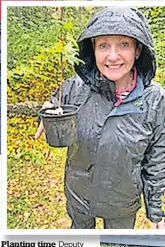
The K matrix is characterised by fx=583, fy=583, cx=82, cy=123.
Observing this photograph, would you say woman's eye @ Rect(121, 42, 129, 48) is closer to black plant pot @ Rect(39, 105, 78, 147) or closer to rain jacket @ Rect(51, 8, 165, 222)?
rain jacket @ Rect(51, 8, 165, 222)

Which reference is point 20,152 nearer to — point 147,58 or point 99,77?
point 99,77

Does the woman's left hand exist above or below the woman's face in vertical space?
below

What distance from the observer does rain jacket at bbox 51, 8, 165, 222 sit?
1431mm

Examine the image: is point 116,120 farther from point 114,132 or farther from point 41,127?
point 41,127

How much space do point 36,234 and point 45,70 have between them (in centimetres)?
42

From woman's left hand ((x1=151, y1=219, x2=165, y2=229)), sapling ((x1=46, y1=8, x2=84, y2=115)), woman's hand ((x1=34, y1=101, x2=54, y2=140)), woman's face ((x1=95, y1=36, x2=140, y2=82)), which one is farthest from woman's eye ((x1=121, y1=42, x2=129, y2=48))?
woman's left hand ((x1=151, y1=219, x2=165, y2=229))

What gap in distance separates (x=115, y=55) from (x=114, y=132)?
0.19m

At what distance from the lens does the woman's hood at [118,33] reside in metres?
1.38

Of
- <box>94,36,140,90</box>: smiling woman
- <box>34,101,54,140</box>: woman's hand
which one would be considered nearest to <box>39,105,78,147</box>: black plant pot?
<box>34,101,54,140</box>: woman's hand

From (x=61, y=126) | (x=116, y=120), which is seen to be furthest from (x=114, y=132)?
(x=61, y=126)

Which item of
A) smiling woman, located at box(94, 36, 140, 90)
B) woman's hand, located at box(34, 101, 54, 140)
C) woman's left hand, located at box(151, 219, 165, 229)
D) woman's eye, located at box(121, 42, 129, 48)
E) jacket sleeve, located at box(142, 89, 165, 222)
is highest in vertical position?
woman's eye, located at box(121, 42, 129, 48)

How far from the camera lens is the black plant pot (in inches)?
54.6

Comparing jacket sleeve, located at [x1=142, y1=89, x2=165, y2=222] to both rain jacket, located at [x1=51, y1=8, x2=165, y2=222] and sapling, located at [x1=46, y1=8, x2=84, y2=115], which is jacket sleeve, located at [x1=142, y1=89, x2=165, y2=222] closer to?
rain jacket, located at [x1=51, y1=8, x2=165, y2=222]

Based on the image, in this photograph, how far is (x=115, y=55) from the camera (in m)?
1.41
